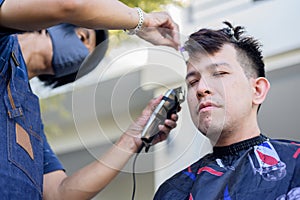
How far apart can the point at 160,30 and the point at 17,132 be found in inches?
18.8

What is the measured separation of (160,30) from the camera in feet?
4.83

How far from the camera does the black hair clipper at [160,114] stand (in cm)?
165

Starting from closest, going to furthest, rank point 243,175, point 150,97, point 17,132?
point 17,132 < point 243,175 < point 150,97

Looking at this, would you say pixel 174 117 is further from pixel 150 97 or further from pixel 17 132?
pixel 17 132

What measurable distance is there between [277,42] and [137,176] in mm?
891

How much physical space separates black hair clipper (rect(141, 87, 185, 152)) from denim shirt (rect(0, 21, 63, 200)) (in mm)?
331

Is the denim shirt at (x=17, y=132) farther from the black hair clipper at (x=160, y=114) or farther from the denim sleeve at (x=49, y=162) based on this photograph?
the black hair clipper at (x=160, y=114)

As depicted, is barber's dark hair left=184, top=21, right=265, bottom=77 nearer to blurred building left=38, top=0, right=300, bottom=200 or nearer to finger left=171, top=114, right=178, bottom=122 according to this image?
blurred building left=38, top=0, right=300, bottom=200

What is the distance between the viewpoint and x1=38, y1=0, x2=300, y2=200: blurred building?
64.9 inches

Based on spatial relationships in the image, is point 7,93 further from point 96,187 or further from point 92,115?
point 96,187

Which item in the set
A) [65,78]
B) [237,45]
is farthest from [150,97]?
[65,78]

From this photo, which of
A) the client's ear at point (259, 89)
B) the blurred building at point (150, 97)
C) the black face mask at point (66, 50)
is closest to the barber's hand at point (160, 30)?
the blurred building at point (150, 97)

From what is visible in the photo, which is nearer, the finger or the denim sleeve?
the finger

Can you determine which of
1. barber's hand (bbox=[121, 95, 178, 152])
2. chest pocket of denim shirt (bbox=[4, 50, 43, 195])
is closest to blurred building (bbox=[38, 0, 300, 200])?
barber's hand (bbox=[121, 95, 178, 152])
